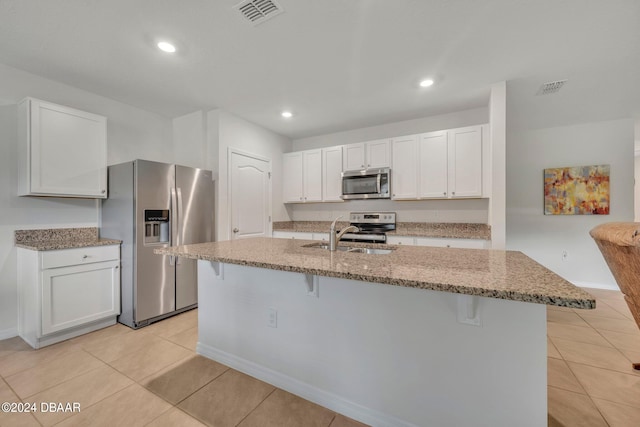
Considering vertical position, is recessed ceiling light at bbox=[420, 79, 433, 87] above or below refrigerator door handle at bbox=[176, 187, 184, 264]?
above

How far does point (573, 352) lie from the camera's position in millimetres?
2172

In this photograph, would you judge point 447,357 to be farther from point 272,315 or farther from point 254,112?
point 254,112

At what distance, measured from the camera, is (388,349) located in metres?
1.38

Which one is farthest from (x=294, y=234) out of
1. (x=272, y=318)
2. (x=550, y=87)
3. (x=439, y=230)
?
(x=550, y=87)

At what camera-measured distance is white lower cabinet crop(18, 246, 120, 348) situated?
88.7 inches

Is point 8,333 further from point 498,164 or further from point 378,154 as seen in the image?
point 498,164

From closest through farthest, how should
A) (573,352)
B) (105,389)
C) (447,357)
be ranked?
(447,357) → (105,389) → (573,352)

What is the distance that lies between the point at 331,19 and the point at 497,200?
93.2 inches

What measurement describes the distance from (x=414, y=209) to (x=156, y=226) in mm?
3353

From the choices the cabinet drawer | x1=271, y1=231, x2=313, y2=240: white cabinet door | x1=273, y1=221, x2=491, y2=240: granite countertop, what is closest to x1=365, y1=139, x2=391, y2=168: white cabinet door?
x1=273, y1=221, x2=491, y2=240: granite countertop

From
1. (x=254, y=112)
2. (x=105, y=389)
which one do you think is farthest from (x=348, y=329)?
(x=254, y=112)

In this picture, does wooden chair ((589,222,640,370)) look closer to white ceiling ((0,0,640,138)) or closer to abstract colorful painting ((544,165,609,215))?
white ceiling ((0,0,640,138))

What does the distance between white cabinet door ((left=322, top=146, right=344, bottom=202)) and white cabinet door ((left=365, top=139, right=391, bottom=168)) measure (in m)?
0.45

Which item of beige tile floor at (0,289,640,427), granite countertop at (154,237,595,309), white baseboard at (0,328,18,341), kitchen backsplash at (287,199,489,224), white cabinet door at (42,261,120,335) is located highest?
kitchen backsplash at (287,199,489,224)
